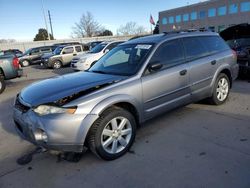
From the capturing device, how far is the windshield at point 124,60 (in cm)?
371

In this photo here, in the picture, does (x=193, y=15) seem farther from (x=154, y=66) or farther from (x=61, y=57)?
(x=154, y=66)

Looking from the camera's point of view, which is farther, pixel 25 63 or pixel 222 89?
pixel 25 63

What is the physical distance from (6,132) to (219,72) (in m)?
4.67

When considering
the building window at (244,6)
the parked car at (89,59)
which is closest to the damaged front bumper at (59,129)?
the parked car at (89,59)

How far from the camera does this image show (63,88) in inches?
128

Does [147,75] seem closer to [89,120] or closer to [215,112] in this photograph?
[89,120]

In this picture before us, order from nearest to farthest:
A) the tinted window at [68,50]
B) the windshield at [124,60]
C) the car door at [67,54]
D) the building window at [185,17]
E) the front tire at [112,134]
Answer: the front tire at [112,134] → the windshield at [124,60] → the car door at [67,54] → the tinted window at [68,50] → the building window at [185,17]

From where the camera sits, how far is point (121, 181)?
272cm

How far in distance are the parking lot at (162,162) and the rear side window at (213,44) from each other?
1.53m

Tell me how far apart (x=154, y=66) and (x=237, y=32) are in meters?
6.13

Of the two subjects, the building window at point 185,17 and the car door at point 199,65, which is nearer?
the car door at point 199,65

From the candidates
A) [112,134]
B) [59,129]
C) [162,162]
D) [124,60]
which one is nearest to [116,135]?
[112,134]

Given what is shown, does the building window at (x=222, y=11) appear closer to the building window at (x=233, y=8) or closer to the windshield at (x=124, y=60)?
the building window at (x=233, y=8)

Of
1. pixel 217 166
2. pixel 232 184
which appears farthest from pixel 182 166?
pixel 232 184
